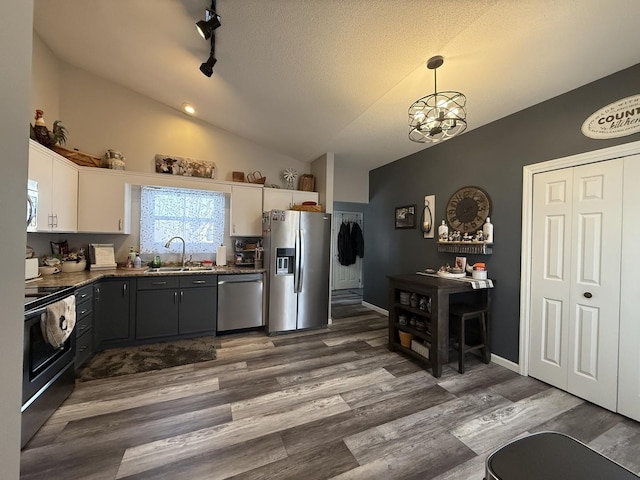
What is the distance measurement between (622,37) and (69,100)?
5546 mm

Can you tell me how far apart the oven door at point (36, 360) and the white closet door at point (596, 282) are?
4154mm

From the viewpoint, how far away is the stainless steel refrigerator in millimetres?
3494

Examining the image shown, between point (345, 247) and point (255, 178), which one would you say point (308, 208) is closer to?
point (255, 178)

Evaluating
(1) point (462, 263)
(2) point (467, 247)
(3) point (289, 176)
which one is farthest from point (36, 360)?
(2) point (467, 247)

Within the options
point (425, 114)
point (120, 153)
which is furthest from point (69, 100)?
point (425, 114)

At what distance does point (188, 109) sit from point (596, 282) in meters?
4.97

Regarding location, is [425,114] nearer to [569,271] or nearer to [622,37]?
[622,37]

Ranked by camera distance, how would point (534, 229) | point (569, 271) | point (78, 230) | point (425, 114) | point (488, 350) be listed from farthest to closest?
point (78, 230) → point (488, 350) → point (534, 229) → point (569, 271) → point (425, 114)

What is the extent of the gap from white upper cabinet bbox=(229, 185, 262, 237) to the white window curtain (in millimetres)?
307

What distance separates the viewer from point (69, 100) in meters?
3.29

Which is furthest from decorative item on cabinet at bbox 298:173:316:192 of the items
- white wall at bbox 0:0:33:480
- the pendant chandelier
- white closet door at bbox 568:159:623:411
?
white wall at bbox 0:0:33:480

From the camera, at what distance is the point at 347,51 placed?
2023 mm

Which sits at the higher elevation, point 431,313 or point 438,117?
point 438,117

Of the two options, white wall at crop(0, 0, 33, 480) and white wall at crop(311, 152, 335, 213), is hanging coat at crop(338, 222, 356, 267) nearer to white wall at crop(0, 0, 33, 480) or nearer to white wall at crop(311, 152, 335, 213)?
white wall at crop(311, 152, 335, 213)
